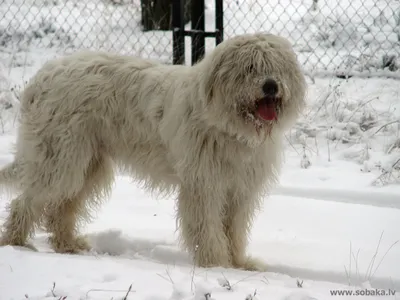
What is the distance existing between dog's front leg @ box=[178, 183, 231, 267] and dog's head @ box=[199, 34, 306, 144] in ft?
1.51

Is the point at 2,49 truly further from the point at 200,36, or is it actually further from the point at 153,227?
the point at 153,227

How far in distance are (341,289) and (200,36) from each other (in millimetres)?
4799

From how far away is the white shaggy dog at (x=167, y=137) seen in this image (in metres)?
3.71

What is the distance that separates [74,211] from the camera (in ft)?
15.6

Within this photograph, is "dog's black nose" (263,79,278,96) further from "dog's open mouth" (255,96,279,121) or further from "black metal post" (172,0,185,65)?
"black metal post" (172,0,185,65)

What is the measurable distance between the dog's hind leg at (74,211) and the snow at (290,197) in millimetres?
176

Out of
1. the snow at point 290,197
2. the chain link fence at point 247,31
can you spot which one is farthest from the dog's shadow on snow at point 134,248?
the chain link fence at point 247,31

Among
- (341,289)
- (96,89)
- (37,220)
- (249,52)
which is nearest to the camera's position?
(341,289)

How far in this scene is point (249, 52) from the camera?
3.68 m

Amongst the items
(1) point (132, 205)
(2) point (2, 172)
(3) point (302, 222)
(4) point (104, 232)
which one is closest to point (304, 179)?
(3) point (302, 222)

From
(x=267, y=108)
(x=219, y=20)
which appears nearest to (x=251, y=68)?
(x=267, y=108)

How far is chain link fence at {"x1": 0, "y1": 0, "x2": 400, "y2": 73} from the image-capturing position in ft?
27.5

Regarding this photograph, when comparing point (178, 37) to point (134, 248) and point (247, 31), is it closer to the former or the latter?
point (247, 31)

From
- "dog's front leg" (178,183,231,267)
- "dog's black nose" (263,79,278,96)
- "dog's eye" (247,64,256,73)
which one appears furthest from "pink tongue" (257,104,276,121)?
"dog's front leg" (178,183,231,267)
